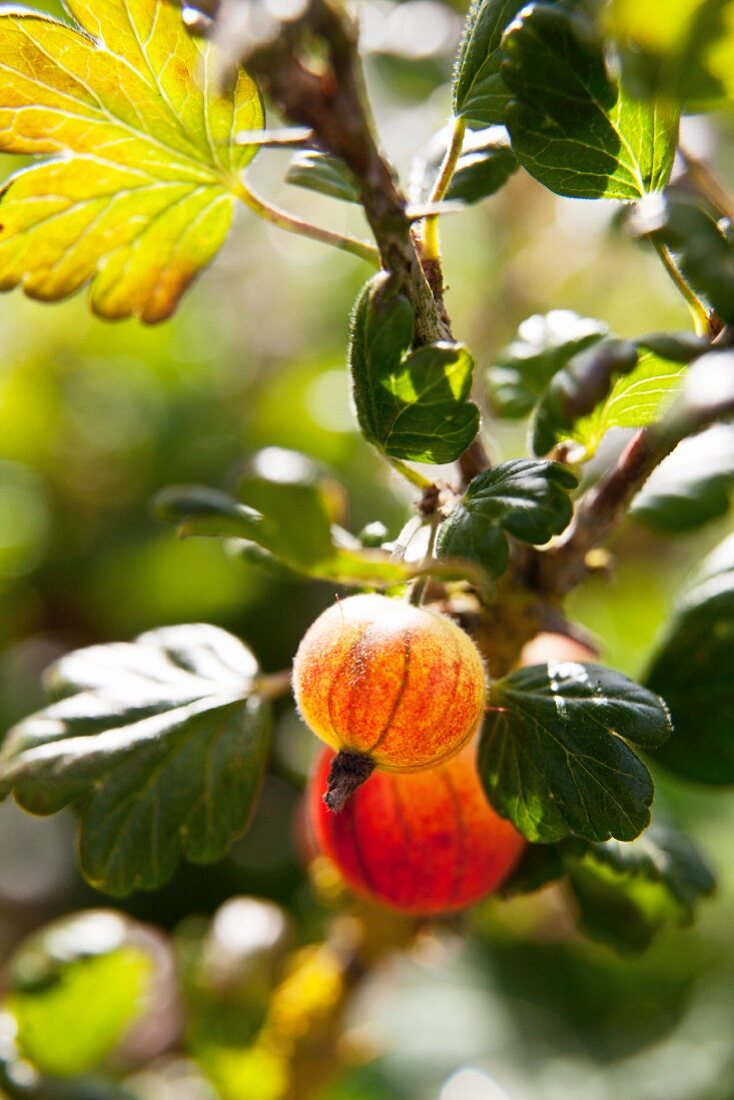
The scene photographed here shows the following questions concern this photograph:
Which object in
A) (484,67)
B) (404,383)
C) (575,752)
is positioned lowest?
(575,752)

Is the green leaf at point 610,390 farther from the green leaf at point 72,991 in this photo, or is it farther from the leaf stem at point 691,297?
the green leaf at point 72,991

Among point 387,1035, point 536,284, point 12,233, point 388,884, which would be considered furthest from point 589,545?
point 536,284

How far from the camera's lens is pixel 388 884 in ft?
3.14

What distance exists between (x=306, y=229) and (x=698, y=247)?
36cm

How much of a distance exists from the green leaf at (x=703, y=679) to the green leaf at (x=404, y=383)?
492 millimetres

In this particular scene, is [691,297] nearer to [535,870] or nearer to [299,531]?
[299,531]

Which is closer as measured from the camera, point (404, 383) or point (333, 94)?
point (333, 94)

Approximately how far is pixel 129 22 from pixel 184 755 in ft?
2.10

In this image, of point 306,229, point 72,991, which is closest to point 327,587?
point 72,991

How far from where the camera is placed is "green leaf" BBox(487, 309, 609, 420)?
101 centimetres

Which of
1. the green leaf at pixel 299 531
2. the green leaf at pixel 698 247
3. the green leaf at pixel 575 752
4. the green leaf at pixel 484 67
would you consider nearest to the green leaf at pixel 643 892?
the green leaf at pixel 575 752

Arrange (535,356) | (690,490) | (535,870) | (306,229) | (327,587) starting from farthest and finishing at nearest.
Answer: (327,587), (690,490), (535,356), (535,870), (306,229)

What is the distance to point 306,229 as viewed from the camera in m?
0.83

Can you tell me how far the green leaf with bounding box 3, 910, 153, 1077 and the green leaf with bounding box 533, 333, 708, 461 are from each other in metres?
0.88
